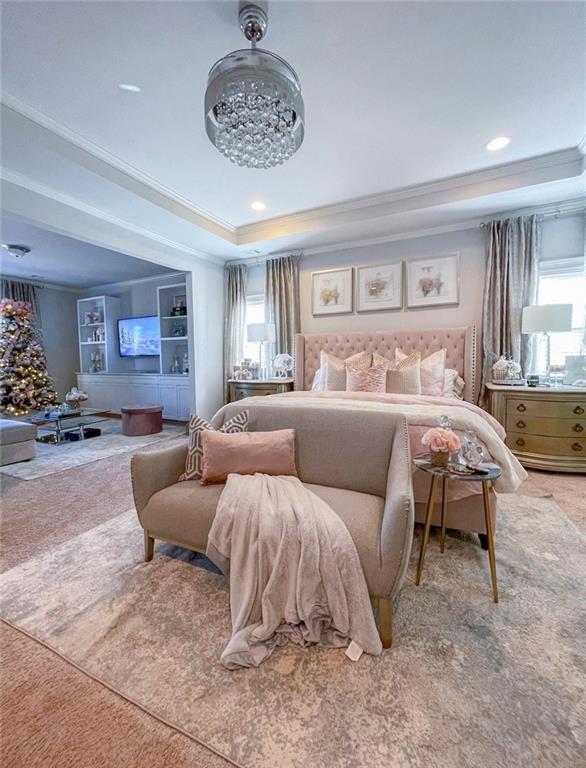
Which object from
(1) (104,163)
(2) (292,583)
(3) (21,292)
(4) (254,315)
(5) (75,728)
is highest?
(1) (104,163)

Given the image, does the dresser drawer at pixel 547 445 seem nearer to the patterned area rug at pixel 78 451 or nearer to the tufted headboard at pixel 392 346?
the tufted headboard at pixel 392 346

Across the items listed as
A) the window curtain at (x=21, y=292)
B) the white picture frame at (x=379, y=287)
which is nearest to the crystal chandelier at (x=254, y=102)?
the white picture frame at (x=379, y=287)

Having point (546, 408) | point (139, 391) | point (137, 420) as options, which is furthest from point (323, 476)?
point (139, 391)

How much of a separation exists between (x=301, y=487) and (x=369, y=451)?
43 cm

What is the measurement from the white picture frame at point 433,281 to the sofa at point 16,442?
498 centimetres

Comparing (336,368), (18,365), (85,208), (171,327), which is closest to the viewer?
(85,208)

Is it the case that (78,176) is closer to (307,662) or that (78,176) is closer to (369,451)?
(369,451)

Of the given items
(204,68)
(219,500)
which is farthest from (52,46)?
(219,500)

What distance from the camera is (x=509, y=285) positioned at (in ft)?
11.9

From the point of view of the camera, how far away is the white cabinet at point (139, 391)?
5850 millimetres

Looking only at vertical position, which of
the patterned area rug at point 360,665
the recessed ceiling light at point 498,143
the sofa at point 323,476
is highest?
the recessed ceiling light at point 498,143

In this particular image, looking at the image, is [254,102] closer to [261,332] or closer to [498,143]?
[498,143]

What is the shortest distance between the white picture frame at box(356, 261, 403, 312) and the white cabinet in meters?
3.23

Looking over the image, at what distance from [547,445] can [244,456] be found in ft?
10.2
